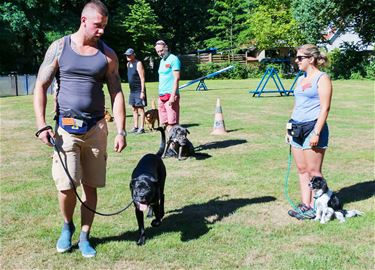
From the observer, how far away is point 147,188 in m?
4.32

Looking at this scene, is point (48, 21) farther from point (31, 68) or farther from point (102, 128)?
point (102, 128)

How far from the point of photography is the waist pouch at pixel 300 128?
5.02m

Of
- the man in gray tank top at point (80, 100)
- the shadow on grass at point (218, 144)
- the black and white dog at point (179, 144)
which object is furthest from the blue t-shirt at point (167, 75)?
the man in gray tank top at point (80, 100)

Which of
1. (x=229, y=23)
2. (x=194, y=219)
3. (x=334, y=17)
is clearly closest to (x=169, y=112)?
(x=194, y=219)

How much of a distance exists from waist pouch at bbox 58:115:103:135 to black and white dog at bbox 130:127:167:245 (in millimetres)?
740

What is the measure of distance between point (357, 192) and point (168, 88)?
3.73 metres

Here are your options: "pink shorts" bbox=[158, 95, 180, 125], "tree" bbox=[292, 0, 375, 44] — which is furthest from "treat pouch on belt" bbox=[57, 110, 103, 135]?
"tree" bbox=[292, 0, 375, 44]

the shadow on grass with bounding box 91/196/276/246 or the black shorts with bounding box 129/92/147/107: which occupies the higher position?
the black shorts with bounding box 129/92/147/107

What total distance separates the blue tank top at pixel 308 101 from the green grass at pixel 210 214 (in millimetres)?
1146

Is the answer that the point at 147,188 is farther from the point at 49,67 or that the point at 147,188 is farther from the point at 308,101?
the point at 308,101

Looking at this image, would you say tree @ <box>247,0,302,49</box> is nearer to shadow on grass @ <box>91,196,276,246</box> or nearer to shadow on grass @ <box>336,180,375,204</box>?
shadow on grass @ <box>336,180,375,204</box>

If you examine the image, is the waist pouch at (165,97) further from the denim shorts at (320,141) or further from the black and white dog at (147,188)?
the denim shorts at (320,141)

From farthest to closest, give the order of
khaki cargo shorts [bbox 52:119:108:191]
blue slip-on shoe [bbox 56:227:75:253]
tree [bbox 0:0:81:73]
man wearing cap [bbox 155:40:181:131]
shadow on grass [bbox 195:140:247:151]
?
1. tree [bbox 0:0:81:73]
2. shadow on grass [bbox 195:140:247:151]
3. man wearing cap [bbox 155:40:181:131]
4. blue slip-on shoe [bbox 56:227:75:253]
5. khaki cargo shorts [bbox 52:119:108:191]

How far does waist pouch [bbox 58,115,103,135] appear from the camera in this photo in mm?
3961
